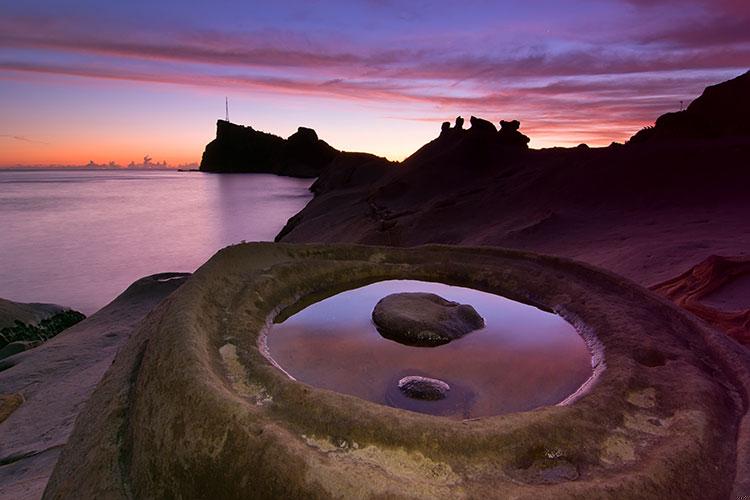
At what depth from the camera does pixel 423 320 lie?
20.0ft

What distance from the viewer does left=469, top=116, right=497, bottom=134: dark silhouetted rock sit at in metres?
31.1

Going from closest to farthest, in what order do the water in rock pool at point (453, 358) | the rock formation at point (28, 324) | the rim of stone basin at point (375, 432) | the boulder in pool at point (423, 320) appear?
the rim of stone basin at point (375, 432) < the water in rock pool at point (453, 358) < the boulder in pool at point (423, 320) < the rock formation at point (28, 324)

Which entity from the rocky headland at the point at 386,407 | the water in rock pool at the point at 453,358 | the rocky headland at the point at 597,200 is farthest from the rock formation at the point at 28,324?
the rocky headland at the point at 597,200

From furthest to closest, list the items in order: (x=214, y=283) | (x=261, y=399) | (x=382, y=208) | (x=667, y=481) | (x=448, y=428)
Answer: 1. (x=382, y=208)
2. (x=214, y=283)
3. (x=261, y=399)
4. (x=448, y=428)
5. (x=667, y=481)

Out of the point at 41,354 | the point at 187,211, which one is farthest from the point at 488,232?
the point at 187,211

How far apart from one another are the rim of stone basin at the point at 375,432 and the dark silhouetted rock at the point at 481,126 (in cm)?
2750

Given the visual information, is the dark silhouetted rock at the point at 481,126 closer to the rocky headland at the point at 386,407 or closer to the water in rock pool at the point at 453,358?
the rocky headland at the point at 386,407

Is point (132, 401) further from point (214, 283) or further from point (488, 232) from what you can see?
point (488, 232)

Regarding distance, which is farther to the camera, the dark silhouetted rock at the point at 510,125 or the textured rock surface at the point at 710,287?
the dark silhouetted rock at the point at 510,125

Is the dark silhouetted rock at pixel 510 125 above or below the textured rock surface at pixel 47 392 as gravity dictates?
above

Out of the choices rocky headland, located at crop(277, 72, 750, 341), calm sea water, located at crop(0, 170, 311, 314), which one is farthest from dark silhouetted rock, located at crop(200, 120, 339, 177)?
rocky headland, located at crop(277, 72, 750, 341)

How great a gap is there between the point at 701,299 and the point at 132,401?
8.08m

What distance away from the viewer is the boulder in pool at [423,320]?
5.92m

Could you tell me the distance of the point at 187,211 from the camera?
2215 inches
